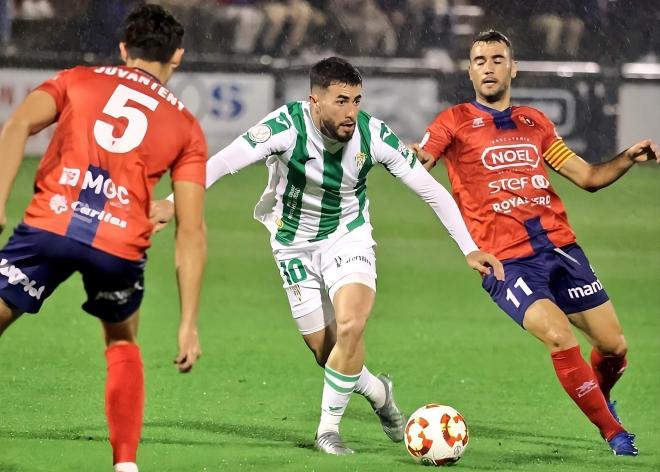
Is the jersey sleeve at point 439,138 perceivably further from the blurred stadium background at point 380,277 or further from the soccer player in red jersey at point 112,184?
the soccer player in red jersey at point 112,184

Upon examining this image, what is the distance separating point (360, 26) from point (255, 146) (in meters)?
16.8

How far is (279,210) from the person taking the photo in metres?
7.59

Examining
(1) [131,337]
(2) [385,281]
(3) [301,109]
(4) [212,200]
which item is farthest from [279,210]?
(4) [212,200]

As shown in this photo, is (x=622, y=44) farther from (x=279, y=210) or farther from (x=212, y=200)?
(x=279, y=210)

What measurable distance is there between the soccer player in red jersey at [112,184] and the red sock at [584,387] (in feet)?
8.28

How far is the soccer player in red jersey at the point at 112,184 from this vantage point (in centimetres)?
538

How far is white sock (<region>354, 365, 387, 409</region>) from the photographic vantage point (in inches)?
293

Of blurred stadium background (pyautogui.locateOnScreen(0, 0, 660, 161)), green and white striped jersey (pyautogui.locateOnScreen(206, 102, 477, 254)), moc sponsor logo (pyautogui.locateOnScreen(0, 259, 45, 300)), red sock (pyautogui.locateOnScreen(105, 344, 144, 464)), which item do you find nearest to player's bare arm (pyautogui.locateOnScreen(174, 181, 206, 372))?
red sock (pyautogui.locateOnScreen(105, 344, 144, 464))

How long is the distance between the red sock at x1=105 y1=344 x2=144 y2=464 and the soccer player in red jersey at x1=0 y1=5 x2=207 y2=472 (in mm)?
50

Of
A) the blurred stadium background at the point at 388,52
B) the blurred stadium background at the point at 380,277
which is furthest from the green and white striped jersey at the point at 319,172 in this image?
the blurred stadium background at the point at 388,52

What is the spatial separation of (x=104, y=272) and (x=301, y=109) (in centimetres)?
220

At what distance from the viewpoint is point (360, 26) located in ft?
77.0

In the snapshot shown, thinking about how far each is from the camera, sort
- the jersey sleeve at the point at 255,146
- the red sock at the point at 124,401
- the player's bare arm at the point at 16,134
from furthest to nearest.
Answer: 1. the jersey sleeve at the point at 255,146
2. the red sock at the point at 124,401
3. the player's bare arm at the point at 16,134

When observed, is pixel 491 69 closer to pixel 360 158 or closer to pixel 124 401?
pixel 360 158
